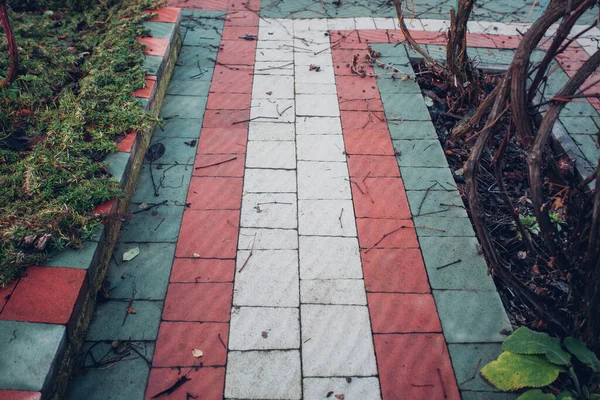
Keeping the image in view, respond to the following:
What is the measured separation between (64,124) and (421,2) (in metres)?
4.60

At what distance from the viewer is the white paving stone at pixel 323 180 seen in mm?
3463

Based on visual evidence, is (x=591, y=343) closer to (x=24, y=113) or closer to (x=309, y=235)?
(x=309, y=235)

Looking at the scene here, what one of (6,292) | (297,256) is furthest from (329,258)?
(6,292)

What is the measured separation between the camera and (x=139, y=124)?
11.3ft

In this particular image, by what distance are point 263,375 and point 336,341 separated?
0.45m

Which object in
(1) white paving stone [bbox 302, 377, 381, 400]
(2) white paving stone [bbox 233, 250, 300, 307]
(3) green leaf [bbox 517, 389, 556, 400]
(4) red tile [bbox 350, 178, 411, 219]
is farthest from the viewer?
(4) red tile [bbox 350, 178, 411, 219]

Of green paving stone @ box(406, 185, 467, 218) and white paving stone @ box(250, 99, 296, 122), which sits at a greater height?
white paving stone @ box(250, 99, 296, 122)

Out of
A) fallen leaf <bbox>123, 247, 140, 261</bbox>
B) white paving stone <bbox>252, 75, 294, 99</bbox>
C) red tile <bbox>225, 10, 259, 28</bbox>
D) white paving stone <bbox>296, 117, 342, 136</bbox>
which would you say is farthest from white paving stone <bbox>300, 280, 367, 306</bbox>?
red tile <bbox>225, 10, 259, 28</bbox>

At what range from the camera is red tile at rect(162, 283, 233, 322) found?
270cm

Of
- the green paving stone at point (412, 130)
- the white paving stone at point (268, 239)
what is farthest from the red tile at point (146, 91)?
the green paving stone at point (412, 130)

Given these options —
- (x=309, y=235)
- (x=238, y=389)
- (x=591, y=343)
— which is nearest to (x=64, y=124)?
(x=309, y=235)

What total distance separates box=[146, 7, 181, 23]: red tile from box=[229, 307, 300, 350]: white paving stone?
10.7 feet

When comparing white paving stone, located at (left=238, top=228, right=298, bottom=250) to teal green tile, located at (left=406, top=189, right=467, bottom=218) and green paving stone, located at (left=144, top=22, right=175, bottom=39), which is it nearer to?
teal green tile, located at (left=406, top=189, right=467, bottom=218)

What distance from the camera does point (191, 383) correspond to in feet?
7.93
